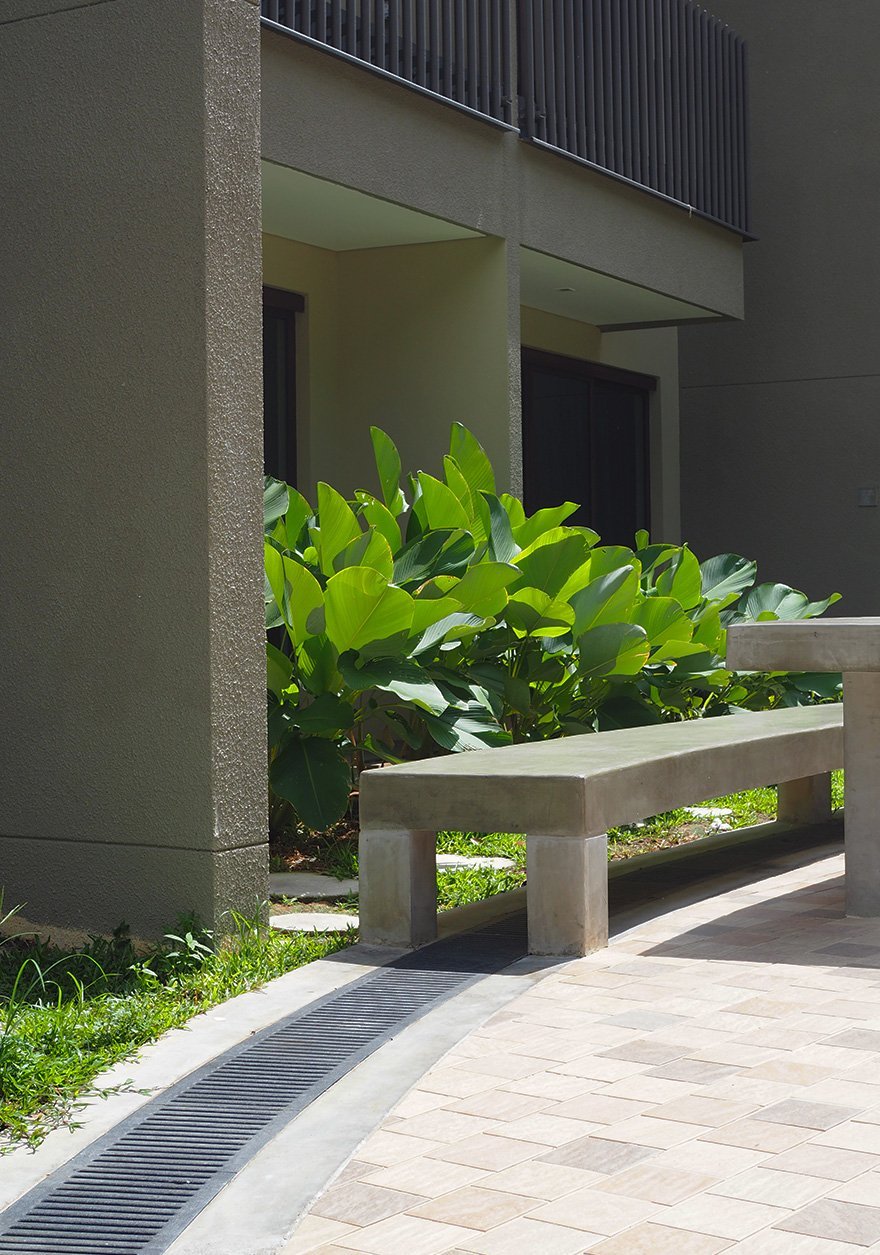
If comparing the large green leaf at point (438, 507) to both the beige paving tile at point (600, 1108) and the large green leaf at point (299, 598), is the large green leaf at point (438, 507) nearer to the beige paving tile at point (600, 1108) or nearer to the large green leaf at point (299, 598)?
the large green leaf at point (299, 598)

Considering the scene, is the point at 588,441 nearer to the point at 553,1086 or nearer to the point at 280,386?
the point at 280,386

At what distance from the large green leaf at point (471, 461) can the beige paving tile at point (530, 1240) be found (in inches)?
214

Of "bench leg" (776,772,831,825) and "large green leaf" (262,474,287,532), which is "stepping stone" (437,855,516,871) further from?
"large green leaf" (262,474,287,532)

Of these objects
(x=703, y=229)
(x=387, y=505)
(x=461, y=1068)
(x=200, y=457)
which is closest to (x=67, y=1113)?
(x=461, y=1068)

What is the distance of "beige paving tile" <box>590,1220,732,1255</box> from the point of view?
271cm

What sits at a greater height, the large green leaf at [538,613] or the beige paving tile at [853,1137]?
the large green leaf at [538,613]

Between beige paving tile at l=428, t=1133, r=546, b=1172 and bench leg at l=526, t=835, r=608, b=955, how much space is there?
162 cm

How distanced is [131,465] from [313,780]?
5.10 ft

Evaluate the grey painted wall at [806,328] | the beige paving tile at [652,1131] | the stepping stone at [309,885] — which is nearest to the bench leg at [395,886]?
the stepping stone at [309,885]

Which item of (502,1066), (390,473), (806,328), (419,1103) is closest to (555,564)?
(390,473)

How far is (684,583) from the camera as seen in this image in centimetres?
813

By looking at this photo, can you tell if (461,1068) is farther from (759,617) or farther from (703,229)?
(703,229)

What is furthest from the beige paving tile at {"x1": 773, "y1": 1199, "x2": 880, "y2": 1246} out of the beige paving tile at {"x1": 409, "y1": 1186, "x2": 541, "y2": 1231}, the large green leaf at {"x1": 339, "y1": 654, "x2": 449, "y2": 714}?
the large green leaf at {"x1": 339, "y1": 654, "x2": 449, "y2": 714}

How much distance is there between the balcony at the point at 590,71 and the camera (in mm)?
8672
